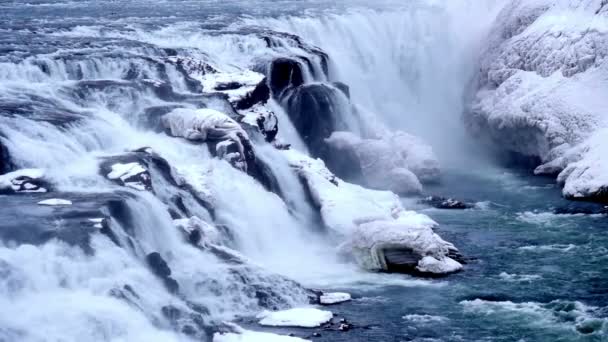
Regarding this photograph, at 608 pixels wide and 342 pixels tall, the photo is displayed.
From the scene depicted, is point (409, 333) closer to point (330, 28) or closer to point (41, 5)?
point (330, 28)

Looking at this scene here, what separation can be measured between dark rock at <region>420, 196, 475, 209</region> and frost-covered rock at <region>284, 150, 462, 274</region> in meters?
1.96

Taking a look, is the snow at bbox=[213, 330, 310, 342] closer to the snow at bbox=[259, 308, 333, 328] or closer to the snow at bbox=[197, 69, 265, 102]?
the snow at bbox=[259, 308, 333, 328]

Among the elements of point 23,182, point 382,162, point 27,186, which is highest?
point 382,162

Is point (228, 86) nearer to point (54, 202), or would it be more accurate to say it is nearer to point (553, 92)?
point (54, 202)

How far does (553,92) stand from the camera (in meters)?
35.4

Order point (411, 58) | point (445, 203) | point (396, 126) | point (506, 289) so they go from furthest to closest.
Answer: point (411, 58), point (396, 126), point (445, 203), point (506, 289)

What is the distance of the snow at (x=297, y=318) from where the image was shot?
66.8ft

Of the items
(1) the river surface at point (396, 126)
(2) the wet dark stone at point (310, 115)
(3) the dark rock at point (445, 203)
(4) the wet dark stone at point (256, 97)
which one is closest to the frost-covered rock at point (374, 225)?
(1) the river surface at point (396, 126)

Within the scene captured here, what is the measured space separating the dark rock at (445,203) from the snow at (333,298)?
9.99m

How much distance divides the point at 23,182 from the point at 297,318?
771 cm

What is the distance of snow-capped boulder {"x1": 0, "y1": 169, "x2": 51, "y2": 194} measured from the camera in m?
22.9

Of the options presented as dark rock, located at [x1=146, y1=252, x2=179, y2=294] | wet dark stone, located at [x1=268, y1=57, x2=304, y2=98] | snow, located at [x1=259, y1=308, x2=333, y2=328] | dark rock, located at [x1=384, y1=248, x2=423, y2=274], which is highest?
wet dark stone, located at [x1=268, y1=57, x2=304, y2=98]

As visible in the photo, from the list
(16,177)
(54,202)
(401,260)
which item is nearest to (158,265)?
(54,202)

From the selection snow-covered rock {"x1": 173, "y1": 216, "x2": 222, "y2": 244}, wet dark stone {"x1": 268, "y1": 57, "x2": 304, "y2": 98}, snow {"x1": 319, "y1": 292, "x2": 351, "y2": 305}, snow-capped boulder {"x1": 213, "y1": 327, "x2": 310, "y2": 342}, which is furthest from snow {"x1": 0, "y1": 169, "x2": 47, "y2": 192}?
wet dark stone {"x1": 268, "y1": 57, "x2": 304, "y2": 98}
